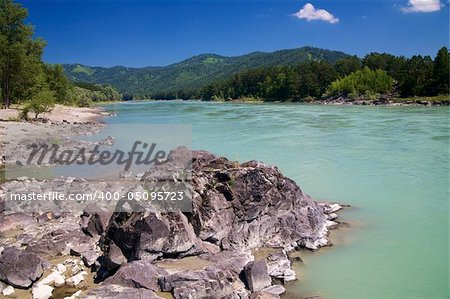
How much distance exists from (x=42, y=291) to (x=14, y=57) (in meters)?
51.8

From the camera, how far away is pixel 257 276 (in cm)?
936

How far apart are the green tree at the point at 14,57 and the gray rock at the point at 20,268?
162 ft

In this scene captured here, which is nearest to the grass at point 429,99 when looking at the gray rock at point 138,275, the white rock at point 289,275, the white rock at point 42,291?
the white rock at point 289,275

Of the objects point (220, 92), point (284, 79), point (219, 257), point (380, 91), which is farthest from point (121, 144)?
point (220, 92)

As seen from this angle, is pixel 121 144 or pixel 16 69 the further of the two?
pixel 16 69

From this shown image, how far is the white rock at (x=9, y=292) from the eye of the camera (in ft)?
29.2

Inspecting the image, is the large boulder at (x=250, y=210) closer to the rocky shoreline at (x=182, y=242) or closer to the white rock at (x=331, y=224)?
the rocky shoreline at (x=182, y=242)

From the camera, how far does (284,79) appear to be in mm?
154250

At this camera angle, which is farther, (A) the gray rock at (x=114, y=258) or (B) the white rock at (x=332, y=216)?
(B) the white rock at (x=332, y=216)

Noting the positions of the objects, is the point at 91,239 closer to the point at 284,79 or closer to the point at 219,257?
the point at 219,257

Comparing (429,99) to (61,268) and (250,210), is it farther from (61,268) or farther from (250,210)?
(61,268)

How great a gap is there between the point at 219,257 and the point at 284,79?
489 ft

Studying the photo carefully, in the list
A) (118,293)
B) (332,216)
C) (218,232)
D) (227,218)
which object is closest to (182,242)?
(218,232)

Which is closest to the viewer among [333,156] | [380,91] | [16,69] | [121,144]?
[333,156]
